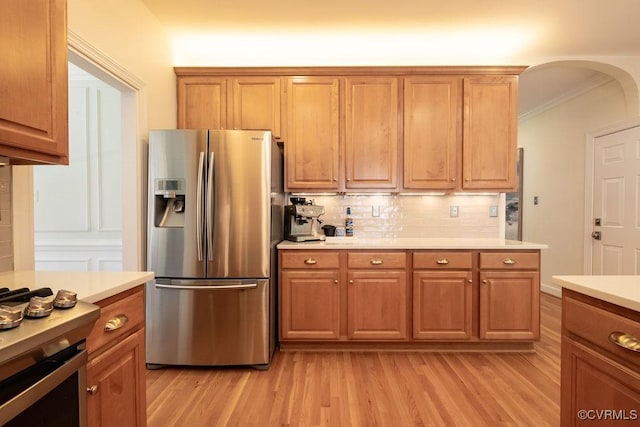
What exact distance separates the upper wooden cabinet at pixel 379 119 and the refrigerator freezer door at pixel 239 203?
59 centimetres

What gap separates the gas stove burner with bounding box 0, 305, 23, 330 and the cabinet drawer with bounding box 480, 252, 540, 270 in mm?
2713

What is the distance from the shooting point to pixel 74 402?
90 centimetres

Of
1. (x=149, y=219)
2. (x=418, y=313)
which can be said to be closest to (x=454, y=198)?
(x=418, y=313)

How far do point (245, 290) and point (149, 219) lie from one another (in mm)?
862

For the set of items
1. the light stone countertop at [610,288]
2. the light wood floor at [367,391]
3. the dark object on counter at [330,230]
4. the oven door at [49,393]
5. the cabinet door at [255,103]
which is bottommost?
the light wood floor at [367,391]

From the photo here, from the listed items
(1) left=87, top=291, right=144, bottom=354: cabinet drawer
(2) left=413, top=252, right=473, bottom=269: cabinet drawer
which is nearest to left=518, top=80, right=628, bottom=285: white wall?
(2) left=413, top=252, right=473, bottom=269: cabinet drawer

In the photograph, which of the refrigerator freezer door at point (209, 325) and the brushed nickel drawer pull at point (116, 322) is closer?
the brushed nickel drawer pull at point (116, 322)

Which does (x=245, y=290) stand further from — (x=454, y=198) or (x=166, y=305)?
(x=454, y=198)

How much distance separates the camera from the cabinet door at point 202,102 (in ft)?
9.46

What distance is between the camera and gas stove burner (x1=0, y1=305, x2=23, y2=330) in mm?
702

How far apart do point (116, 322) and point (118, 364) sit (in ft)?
0.55

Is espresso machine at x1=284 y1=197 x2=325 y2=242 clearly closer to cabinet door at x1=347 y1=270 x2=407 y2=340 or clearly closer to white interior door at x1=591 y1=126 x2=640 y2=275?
cabinet door at x1=347 y1=270 x2=407 y2=340

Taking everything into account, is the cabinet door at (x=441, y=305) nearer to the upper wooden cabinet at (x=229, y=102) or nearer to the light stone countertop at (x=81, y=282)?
the upper wooden cabinet at (x=229, y=102)

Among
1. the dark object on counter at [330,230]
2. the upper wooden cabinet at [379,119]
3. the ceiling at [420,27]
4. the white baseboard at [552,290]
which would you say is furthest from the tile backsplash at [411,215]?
the white baseboard at [552,290]
